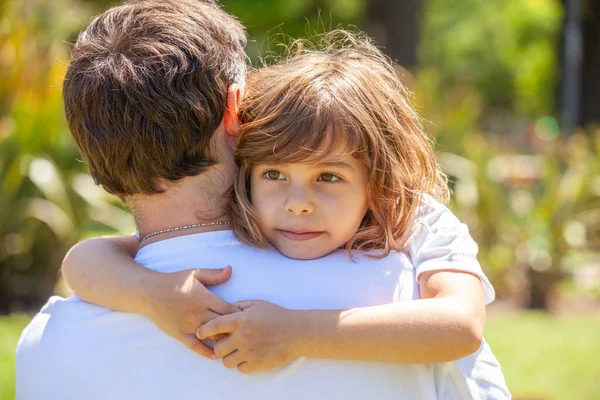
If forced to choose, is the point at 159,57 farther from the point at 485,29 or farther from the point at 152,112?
the point at 485,29

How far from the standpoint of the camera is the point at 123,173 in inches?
71.4

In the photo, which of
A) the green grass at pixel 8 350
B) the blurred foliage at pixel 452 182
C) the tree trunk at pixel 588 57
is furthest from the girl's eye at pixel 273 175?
the tree trunk at pixel 588 57

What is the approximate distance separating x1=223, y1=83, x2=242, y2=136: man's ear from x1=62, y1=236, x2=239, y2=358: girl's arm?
35cm

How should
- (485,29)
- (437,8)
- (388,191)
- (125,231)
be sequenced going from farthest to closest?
1. (485,29)
2. (437,8)
3. (125,231)
4. (388,191)

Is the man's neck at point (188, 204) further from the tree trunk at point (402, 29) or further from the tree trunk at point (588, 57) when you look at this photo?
the tree trunk at point (588, 57)

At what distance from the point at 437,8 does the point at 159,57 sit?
36936 millimetres

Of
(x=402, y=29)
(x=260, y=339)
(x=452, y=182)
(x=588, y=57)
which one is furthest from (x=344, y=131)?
(x=588, y=57)

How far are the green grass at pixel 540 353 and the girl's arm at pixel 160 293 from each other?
3.04m

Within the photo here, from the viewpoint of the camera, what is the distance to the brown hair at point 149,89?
1720 mm

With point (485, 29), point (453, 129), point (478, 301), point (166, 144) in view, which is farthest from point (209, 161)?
point (485, 29)

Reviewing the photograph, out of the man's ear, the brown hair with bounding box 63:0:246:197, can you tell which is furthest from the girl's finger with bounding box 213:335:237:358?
the man's ear

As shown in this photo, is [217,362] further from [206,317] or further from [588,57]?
[588,57]

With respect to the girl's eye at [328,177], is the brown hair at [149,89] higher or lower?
higher

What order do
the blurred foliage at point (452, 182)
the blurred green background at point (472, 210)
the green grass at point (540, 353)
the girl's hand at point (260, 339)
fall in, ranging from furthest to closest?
1. the blurred foliage at point (452, 182)
2. the blurred green background at point (472, 210)
3. the green grass at point (540, 353)
4. the girl's hand at point (260, 339)
